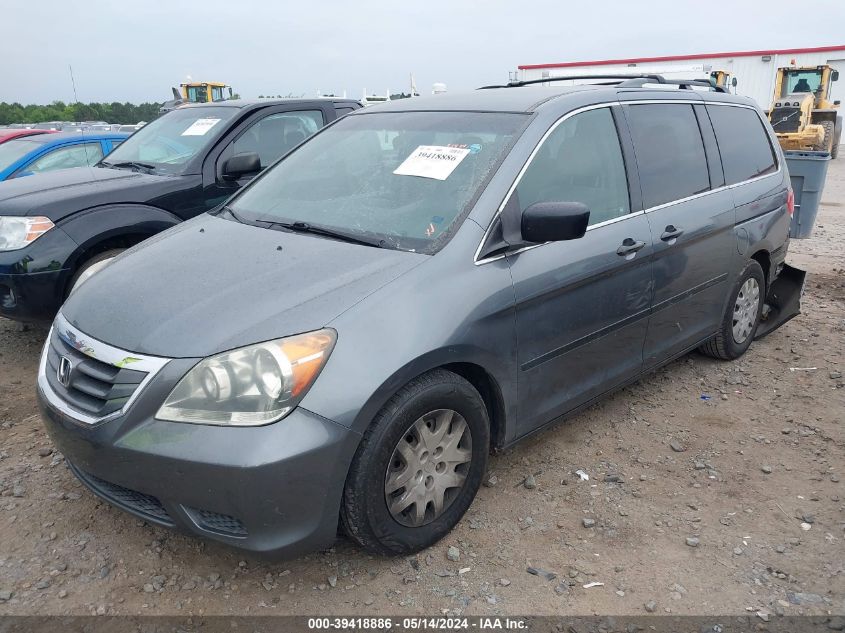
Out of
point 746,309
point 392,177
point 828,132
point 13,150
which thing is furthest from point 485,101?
point 828,132

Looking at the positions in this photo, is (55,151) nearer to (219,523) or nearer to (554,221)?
(219,523)

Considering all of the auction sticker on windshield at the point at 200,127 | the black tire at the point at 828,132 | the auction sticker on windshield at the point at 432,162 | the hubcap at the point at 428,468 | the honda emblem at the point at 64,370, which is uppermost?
the auction sticker on windshield at the point at 200,127

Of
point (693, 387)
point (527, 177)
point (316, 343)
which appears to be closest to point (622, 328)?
point (527, 177)

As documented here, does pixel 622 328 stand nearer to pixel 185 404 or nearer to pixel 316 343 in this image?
pixel 316 343

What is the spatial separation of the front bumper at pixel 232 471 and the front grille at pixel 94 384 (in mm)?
56

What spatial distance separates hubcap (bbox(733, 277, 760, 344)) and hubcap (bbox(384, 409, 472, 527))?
263 centimetres

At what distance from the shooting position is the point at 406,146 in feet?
10.6

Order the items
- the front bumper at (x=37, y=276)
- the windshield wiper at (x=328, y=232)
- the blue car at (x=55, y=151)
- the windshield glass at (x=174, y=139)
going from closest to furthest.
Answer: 1. the windshield wiper at (x=328, y=232)
2. the front bumper at (x=37, y=276)
3. the windshield glass at (x=174, y=139)
4. the blue car at (x=55, y=151)

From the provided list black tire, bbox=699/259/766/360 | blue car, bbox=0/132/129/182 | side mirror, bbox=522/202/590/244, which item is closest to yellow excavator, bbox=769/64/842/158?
black tire, bbox=699/259/766/360

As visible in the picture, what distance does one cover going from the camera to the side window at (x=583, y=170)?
3.00 m

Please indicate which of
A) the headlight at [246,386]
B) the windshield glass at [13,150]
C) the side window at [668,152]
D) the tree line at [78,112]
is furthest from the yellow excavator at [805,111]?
the tree line at [78,112]

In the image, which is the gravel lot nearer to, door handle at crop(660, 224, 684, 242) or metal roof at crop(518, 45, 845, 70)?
door handle at crop(660, 224, 684, 242)

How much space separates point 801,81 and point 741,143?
20052 mm

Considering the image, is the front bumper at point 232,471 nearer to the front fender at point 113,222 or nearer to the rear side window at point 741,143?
the front fender at point 113,222
